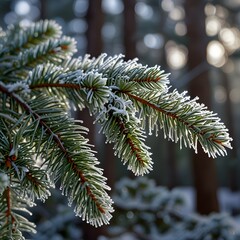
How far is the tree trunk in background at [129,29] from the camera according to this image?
6491 millimetres

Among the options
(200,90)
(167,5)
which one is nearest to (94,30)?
(200,90)

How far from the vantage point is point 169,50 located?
15.3 meters

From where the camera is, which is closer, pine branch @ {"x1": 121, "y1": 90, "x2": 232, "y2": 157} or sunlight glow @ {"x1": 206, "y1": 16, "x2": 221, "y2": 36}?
pine branch @ {"x1": 121, "y1": 90, "x2": 232, "y2": 157}

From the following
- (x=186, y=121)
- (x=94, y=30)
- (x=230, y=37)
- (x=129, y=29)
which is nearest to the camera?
(x=186, y=121)

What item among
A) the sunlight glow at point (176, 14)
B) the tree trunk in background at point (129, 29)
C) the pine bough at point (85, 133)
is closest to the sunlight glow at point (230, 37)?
the sunlight glow at point (176, 14)

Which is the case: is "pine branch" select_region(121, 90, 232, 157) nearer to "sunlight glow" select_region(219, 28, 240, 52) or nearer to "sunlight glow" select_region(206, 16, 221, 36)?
"sunlight glow" select_region(219, 28, 240, 52)

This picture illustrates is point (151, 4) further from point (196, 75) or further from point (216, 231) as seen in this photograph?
point (216, 231)

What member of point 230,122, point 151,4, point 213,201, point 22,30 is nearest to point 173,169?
point 230,122

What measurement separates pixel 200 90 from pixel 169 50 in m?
10.6

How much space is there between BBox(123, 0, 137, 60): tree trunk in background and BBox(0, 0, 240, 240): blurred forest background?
2 centimetres

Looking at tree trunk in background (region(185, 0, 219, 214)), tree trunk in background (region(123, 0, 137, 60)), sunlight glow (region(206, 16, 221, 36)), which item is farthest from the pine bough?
sunlight glow (region(206, 16, 221, 36))

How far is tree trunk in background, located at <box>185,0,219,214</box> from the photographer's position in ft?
16.2

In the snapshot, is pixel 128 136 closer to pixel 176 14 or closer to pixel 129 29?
pixel 129 29

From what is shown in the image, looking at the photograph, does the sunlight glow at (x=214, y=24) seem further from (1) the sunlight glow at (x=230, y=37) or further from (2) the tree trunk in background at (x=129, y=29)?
(2) the tree trunk in background at (x=129, y=29)
